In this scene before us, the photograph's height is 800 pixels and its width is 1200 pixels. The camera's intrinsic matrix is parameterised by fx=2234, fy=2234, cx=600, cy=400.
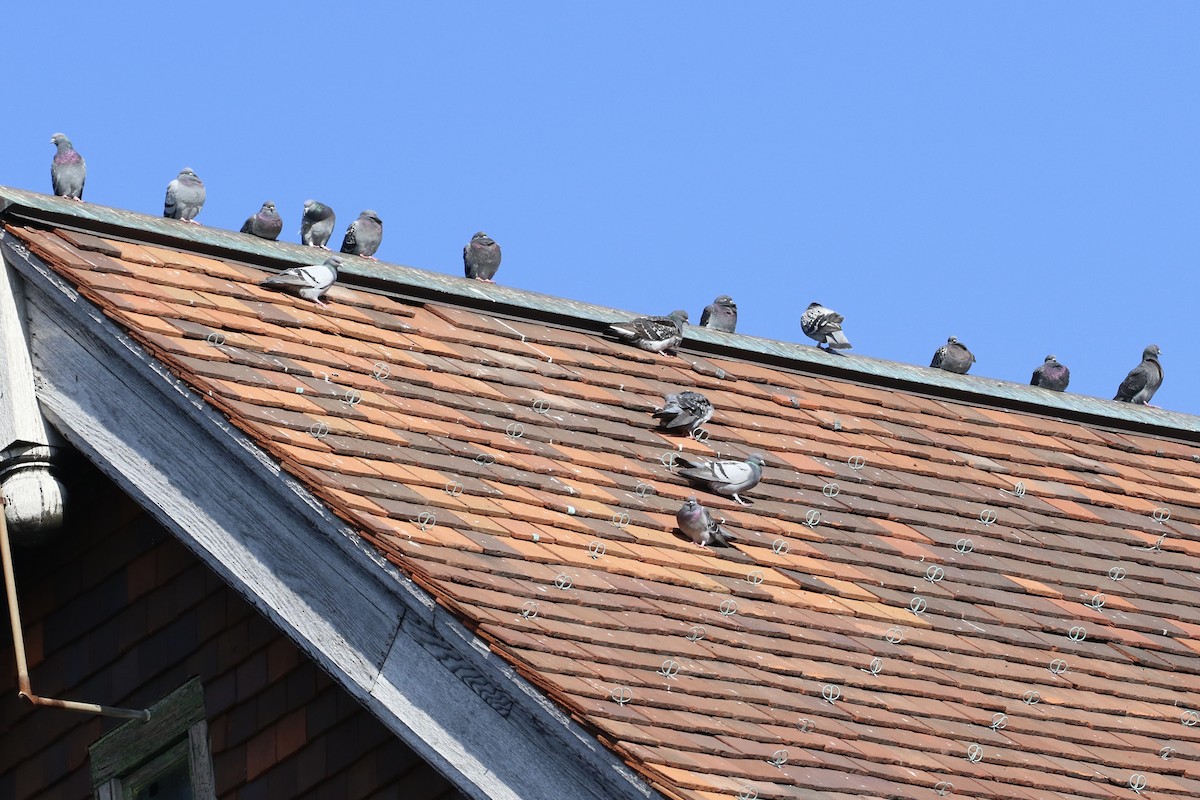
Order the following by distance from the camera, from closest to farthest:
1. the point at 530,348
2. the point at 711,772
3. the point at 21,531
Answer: the point at 711,772 → the point at 21,531 → the point at 530,348

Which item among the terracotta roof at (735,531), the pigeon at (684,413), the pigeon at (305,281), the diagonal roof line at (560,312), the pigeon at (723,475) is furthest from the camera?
the pigeon at (684,413)

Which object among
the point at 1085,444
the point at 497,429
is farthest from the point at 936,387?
the point at 497,429

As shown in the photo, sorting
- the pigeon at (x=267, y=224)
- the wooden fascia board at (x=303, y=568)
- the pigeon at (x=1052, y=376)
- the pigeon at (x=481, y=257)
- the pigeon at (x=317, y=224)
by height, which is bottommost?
the wooden fascia board at (x=303, y=568)

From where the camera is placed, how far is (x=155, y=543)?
7348 millimetres

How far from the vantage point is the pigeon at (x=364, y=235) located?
12.6 metres

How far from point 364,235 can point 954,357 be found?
3426 millimetres

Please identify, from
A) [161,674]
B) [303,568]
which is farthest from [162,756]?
[303,568]

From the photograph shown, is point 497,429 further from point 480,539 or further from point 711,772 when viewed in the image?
point 711,772

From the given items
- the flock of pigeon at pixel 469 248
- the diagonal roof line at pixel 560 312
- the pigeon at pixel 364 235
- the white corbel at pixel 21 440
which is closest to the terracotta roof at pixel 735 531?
the diagonal roof line at pixel 560 312

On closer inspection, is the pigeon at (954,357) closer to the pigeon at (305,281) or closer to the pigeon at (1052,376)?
the pigeon at (1052,376)

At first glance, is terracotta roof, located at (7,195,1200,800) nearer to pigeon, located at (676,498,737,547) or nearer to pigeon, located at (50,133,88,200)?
pigeon, located at (676,498,737,547)

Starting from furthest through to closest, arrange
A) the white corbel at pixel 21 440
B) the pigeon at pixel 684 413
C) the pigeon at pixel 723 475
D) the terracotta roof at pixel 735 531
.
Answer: the pigeon at pixel 684 413 < the pigeon at pixel 723 475 < the white corbel at pixel 21 440 < the terracotta roof at pixel 735 531

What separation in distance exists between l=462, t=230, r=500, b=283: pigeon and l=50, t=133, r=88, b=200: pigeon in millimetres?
2204

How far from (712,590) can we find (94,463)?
203 centimetres
